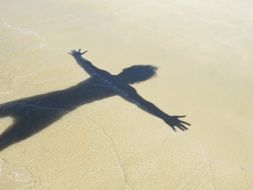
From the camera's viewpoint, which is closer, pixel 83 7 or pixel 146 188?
pixel 146 188

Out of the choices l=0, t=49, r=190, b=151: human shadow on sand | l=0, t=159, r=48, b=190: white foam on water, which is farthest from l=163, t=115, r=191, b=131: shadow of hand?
l=0, t=159, r=48, b=190: white foam on water

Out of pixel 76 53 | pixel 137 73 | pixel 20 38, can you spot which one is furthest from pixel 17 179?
pixel 20 38

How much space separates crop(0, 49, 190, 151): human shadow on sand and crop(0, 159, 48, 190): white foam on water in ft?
1.48

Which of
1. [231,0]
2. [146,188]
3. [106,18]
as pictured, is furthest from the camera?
[231,0]

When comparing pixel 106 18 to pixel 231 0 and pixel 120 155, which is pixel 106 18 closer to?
pixel 231 0

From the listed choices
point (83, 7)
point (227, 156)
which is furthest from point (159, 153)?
point (83, 7)

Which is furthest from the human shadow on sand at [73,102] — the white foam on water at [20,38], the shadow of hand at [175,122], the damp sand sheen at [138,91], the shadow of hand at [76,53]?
the white foam on water at [20,38]

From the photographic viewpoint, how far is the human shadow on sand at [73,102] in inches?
220

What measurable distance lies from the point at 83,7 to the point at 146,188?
7080 millimetres

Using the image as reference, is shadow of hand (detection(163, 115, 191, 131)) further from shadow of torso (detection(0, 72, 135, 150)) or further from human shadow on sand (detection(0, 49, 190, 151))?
shadow of torso (detection(0, 72, 135, 150))

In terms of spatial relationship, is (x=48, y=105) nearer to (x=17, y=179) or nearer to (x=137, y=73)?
(x=17, y=179)

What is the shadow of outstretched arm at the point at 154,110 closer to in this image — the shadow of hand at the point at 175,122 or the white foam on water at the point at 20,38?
the shadow of hand at the point at 175,122

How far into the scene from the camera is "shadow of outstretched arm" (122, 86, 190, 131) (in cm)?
591

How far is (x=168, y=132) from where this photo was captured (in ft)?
18.7
